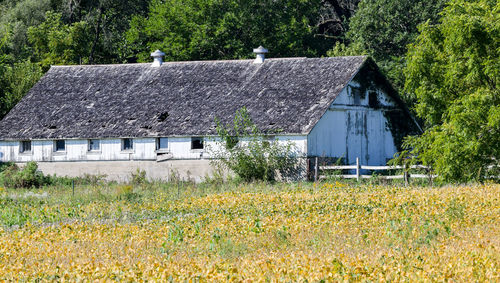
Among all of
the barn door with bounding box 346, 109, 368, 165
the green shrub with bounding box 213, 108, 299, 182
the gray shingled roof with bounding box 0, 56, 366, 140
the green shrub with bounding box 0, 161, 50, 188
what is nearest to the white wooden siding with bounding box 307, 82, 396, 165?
the barn door with bounding box 346, 109, 368, 165

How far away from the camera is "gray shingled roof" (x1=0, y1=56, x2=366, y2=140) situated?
41.5 metres

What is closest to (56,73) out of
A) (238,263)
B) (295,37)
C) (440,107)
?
(295,37)

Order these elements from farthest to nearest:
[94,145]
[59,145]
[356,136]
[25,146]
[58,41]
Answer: [58,41] → [25,146] → [59,145] → [94,145] → [356,136]

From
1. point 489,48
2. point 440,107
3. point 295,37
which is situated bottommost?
point 440,107

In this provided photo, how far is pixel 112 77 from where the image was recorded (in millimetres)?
49281

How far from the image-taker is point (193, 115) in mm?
43281

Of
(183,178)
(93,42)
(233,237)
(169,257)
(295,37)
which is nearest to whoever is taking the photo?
(169,257)

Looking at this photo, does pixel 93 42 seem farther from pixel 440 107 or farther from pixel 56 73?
pixel 440 107

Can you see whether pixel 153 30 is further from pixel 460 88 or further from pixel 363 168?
pixel 460 88

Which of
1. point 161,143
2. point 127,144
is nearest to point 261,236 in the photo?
point 161,143

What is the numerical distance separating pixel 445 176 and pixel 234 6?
34.2 meters

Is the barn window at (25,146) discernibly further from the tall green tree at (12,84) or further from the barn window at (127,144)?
the tall green tree at (12,84)

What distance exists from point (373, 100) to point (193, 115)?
9514 millimetres

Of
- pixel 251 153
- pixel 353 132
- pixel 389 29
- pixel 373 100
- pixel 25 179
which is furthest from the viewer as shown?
pixel 389 29
